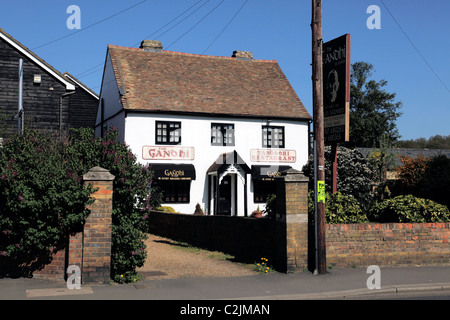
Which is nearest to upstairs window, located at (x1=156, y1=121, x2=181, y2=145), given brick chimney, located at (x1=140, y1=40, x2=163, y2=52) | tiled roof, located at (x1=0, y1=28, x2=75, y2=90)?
tiled roof, located at (x1=0, y1=28, x2=75, y2=90)

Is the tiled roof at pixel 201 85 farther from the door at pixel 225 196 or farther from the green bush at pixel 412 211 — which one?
the green bush at pixel 412 211

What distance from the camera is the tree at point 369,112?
61.8 meters

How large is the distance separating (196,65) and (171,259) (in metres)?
20.2

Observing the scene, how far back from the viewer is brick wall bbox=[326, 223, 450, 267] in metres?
12.2

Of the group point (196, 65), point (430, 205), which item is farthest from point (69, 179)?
point (196, 65)

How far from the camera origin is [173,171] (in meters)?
26.7

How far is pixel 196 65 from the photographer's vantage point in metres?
32.2

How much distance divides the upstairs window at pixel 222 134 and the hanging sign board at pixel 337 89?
15.2 m

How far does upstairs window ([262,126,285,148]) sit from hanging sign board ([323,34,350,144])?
15.7 m

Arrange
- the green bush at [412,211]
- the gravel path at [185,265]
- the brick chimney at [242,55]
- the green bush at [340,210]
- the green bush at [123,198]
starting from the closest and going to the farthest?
the green bush at [123,198], the gravel path at [185,265], the green bush at [340,210], the green bush at [412,211], the brick chimney at [242,55]

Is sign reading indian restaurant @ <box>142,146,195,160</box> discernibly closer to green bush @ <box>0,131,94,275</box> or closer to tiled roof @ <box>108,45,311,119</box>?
tiled roof @ <box>108,45,311,119</box>

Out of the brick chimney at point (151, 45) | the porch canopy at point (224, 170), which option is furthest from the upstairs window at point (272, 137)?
the brick chimney at point (151, 45)
